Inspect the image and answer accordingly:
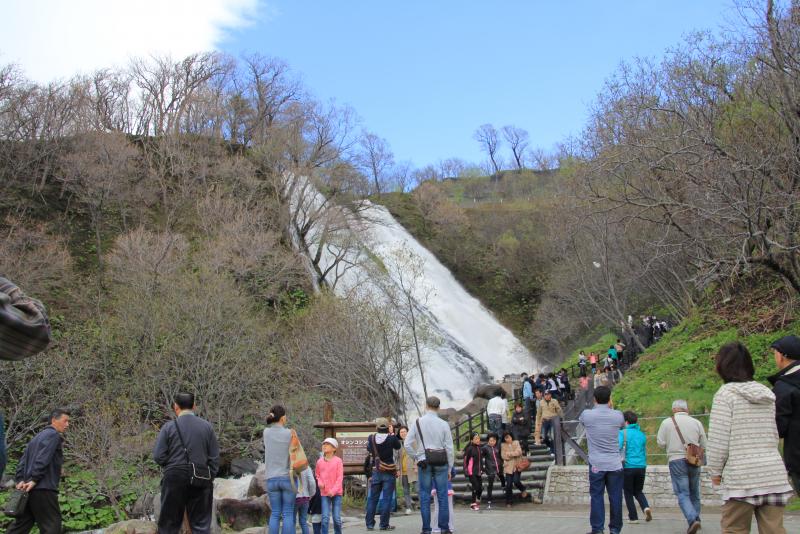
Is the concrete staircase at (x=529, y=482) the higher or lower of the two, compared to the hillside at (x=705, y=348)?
lower

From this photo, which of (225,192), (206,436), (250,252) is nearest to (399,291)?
(250,252)

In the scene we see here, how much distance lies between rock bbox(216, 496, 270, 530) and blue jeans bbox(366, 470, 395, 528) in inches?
80.0

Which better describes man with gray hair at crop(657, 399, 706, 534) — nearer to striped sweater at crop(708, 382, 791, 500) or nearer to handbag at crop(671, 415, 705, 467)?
handbag at crop(671, 415, 705, 467)

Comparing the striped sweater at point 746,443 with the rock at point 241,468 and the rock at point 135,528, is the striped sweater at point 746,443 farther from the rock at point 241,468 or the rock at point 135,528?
the rock at point 241,468

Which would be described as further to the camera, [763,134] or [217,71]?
[217,71]

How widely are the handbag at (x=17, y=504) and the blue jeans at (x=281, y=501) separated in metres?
2.61

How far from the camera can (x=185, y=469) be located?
6742mm

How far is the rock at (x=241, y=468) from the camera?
2299 centimetres

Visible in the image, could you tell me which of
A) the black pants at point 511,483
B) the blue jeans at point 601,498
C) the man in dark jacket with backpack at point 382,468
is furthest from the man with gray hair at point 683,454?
the black pants at point 511,483

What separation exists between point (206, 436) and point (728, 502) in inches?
180

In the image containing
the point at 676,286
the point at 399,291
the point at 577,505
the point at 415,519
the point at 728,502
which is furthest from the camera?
the point at 399,291

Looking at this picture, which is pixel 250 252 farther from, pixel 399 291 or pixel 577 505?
pixel 577 505

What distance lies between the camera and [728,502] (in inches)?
194

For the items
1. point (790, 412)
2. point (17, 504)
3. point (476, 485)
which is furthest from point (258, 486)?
point (790, 412)
